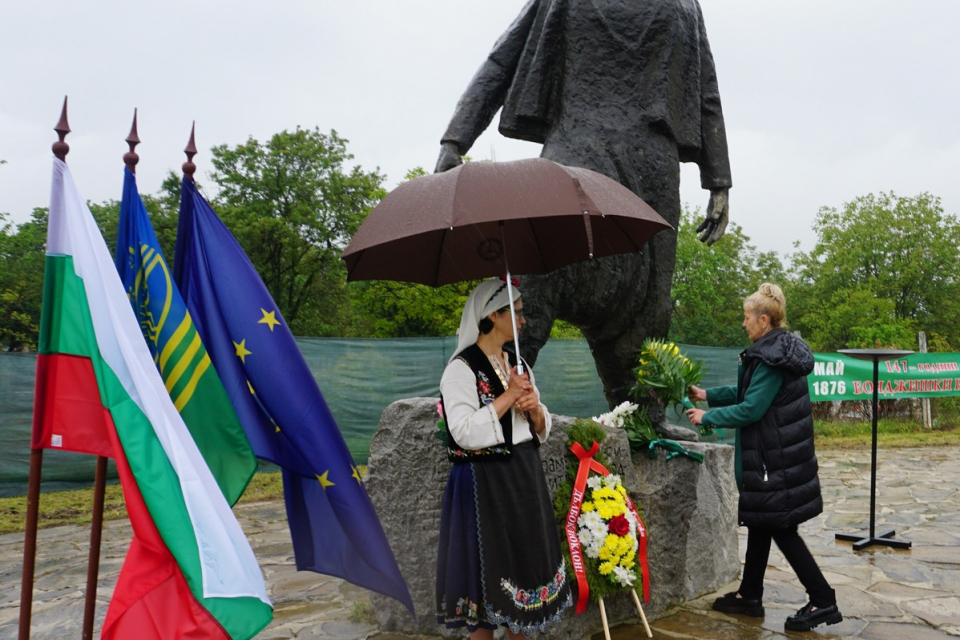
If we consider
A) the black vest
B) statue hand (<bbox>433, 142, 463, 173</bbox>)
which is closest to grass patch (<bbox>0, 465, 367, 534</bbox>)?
statue hand (<bbox>433, 142, 463, 173</bbox>)

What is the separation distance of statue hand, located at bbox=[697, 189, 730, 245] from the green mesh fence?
2.90 metres

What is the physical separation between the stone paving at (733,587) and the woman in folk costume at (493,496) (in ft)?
3.59

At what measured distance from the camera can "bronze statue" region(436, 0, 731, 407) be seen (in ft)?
13.3

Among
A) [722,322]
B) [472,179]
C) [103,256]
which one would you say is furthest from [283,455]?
[722,322]

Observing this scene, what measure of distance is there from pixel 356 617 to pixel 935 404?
15.6 m

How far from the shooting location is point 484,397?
2723 mm

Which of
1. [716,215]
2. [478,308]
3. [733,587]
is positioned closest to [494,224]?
[478,308]

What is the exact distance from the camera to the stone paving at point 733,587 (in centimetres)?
379

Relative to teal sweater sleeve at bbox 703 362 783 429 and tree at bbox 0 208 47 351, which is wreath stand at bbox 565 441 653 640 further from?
tree at bbox 0 208 47 351

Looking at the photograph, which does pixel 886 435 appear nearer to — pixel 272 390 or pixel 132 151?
pixel 272 390

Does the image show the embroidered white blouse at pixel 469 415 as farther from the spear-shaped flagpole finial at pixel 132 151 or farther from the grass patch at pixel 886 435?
the grass patch at pixel 886 435

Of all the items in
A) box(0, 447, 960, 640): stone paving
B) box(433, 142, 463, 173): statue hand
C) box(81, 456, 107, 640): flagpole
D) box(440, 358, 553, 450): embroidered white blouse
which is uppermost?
box(433, 142, 463, 173): statue hand

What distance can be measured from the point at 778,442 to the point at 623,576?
971mm

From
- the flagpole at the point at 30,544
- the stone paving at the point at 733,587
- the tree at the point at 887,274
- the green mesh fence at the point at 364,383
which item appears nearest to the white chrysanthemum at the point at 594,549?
the stone paving at the point at 733,587
